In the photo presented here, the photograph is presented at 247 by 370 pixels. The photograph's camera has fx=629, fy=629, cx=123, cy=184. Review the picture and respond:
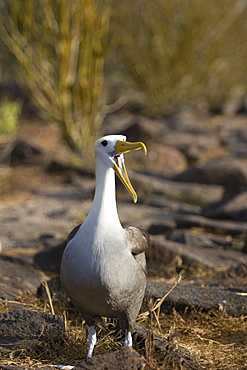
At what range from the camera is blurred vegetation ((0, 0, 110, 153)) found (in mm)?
9305

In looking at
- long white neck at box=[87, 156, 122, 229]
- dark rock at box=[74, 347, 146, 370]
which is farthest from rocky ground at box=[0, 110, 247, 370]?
long white neck at box=[87, 156, 122, 229]

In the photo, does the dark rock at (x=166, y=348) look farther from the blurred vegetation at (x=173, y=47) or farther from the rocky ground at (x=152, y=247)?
the blurred vegetation at (x=173, y=47)

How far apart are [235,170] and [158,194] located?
1130 mm

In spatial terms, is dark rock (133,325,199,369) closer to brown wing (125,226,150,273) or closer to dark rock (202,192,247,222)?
brown wing (125,226,150,273)

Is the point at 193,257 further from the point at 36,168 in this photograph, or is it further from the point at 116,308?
the point at 36,168

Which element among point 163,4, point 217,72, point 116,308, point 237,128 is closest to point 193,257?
point 116,308

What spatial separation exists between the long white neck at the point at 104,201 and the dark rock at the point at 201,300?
101cm

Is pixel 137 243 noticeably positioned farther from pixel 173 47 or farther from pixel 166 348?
pixel 173 47

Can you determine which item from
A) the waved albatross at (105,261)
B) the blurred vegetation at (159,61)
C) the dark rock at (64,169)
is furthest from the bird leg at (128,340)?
the blurred vegetation at (159,61)

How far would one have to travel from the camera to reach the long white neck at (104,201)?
120 inches

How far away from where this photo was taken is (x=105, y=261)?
295 centimetres

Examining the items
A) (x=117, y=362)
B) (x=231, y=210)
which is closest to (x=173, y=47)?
(x=231, y=210)

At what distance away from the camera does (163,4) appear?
15648mm

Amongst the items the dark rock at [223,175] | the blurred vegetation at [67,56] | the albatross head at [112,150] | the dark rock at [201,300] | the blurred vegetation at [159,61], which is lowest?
the dark rock at [201,300]
